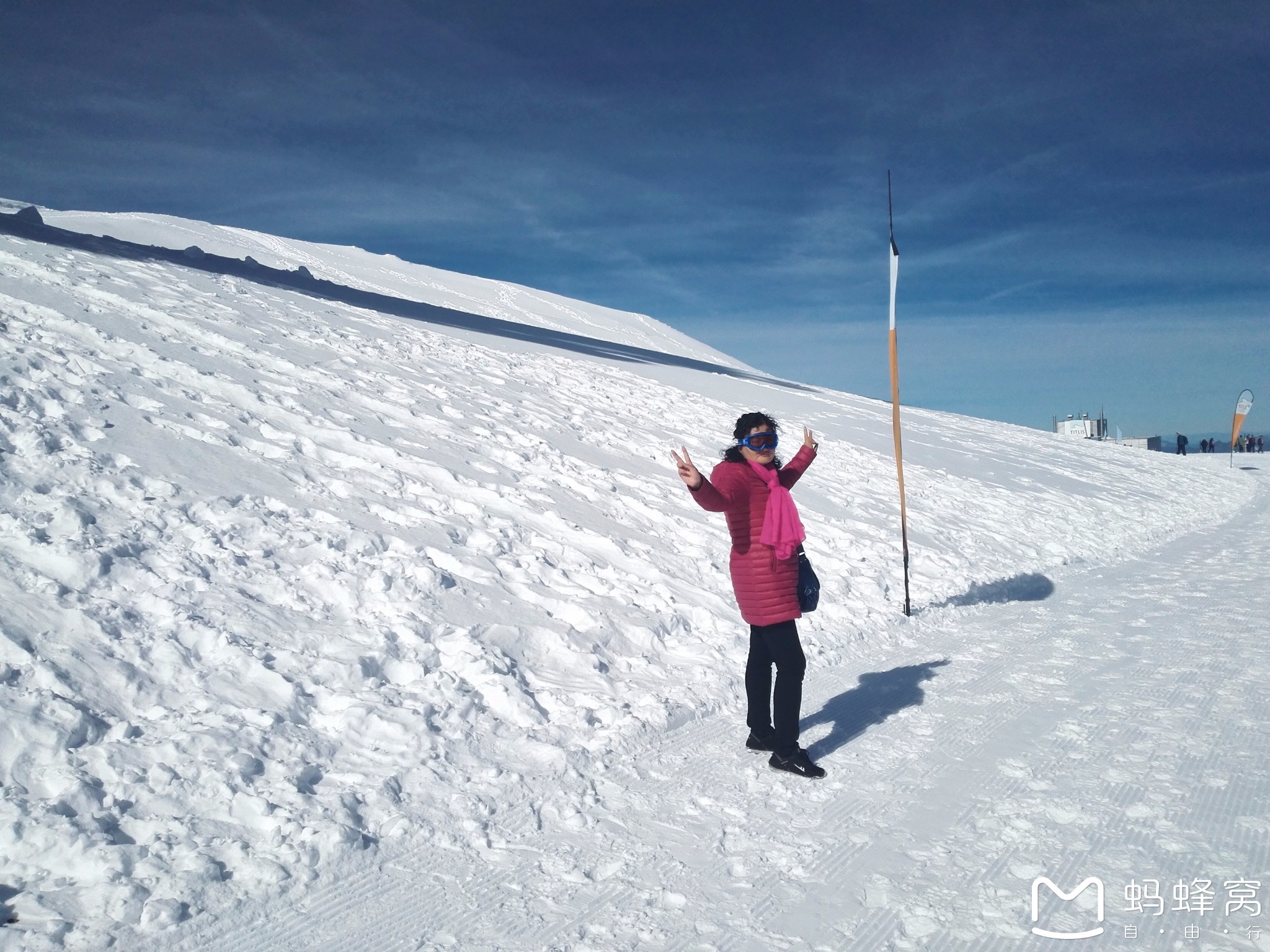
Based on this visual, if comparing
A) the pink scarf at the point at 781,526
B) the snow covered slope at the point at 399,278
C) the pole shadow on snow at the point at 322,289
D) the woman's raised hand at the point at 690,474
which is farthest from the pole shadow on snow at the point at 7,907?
the snow covered slope at the point at 399,278

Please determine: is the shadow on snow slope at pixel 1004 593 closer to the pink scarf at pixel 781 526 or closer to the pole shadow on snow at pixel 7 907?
the pink scarf at pixel 781 526

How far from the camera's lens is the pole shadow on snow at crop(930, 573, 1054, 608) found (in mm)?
8230

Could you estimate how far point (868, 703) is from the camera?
206 inches

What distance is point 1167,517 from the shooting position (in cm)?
1462

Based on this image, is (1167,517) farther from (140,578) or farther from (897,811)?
(140,578)

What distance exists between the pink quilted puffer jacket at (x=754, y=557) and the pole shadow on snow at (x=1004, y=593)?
14.0 feet

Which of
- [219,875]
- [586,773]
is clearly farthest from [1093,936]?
[219,875]

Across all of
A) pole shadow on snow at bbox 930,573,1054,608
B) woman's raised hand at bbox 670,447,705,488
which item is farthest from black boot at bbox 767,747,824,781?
pole shadow on snow at bbox 930,573,1054,608

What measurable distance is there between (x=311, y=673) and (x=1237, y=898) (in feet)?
13.6
